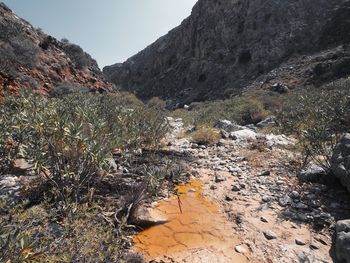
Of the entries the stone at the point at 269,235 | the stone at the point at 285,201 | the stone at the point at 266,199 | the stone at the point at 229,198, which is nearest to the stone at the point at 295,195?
the stone at the point at 285,201

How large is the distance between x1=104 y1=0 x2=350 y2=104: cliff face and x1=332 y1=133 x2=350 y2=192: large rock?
23662mm

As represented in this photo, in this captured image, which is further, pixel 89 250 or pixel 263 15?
pixel 263 15

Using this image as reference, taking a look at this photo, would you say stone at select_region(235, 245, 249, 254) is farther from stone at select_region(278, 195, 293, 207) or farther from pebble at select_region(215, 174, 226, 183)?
pebble at select_region(215, 174, 226, 183)

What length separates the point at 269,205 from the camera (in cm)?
594

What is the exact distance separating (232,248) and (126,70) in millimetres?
65039

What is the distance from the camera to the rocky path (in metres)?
4.46

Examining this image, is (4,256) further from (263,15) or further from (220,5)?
(220,5)

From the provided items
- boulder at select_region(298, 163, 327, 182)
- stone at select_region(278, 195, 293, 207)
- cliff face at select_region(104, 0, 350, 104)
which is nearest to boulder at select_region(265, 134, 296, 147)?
boulder at select_region(298, 163, 327, 182)

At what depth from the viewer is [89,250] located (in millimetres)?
3135

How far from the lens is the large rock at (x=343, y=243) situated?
11.9 feet

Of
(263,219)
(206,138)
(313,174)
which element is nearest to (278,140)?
(206,138)

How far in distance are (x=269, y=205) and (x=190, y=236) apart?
6.30ft

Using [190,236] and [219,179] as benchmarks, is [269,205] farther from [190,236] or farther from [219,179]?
[190,236]

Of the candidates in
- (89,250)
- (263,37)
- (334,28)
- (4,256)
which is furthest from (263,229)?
(263,37)
